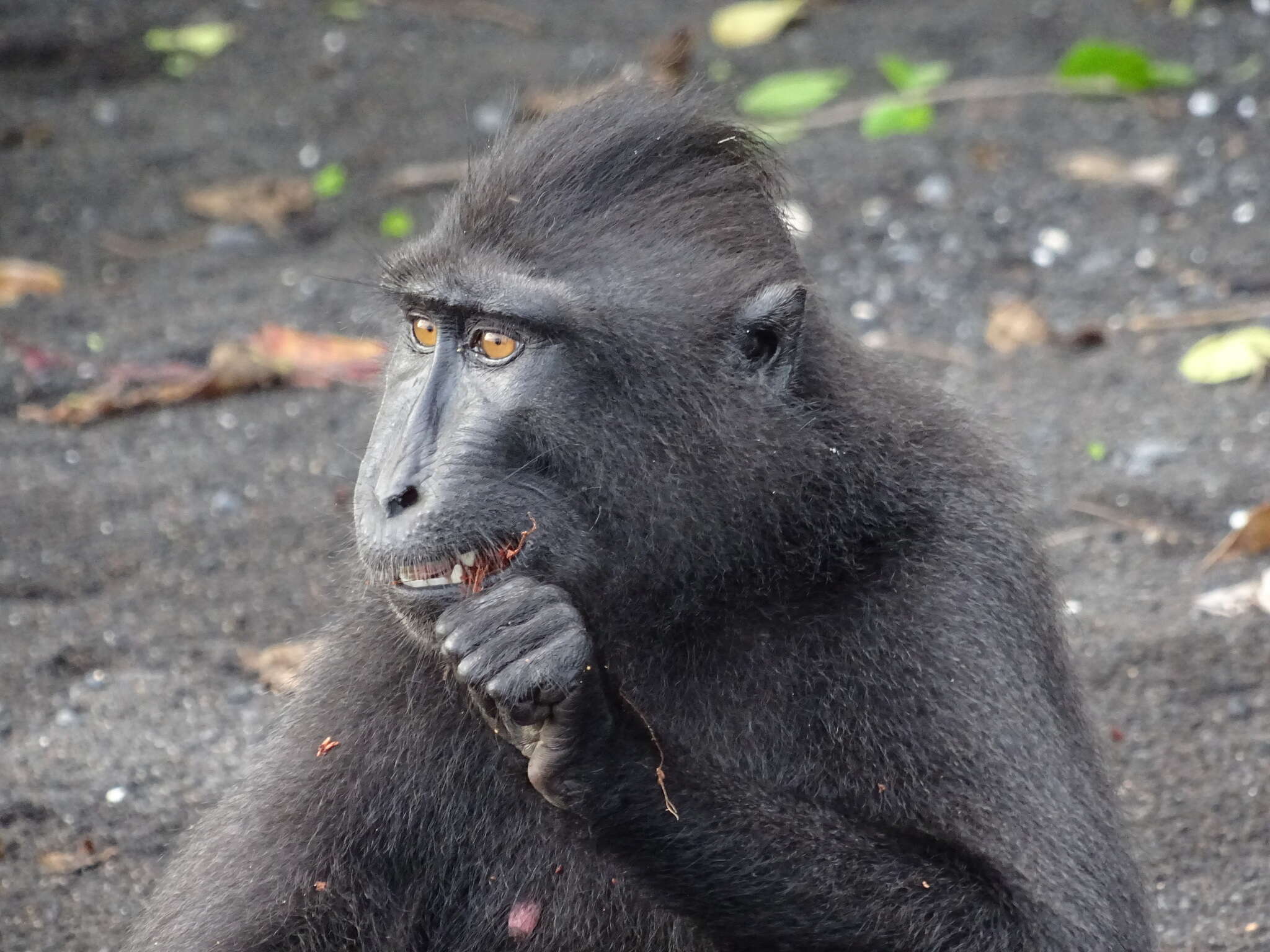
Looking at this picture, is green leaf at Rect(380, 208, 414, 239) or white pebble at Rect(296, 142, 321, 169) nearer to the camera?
green leaf at Rect(380, 208, 414, 239)

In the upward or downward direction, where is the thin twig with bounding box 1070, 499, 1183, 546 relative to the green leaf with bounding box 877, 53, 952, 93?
upward

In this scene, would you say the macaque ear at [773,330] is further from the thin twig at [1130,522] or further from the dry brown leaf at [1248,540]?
the thin twig at [1130,522]

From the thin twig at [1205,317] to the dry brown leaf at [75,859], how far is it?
4204 mm

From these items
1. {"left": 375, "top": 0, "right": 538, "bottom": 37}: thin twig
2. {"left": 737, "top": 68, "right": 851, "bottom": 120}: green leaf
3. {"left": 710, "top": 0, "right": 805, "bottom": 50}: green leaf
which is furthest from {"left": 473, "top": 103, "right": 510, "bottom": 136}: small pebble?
{"left": 710, "top": 0, "right": 805, "bottom": 50}: green leaf

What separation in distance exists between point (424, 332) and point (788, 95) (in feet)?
17.1

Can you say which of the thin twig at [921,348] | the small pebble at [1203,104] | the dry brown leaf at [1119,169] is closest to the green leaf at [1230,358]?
the thin twig at [921,348]

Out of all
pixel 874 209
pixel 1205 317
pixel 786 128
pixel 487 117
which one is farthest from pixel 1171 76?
pixel 487 117

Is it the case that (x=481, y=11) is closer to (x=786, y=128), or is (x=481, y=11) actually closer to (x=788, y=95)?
(x=788, y=95)

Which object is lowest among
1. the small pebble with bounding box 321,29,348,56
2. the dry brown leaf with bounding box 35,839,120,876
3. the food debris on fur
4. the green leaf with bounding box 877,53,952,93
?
the small pebble with bounding box 321,29,348,56

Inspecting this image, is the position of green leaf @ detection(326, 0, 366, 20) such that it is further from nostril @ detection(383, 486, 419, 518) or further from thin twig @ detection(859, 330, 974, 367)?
nostril @ detection(383, 486, 419, 518)

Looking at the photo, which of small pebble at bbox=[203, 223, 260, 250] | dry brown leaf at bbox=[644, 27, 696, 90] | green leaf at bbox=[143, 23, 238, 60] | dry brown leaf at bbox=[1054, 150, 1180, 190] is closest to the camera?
dry brown leaf at bbox=[644, 27, 696, 90]

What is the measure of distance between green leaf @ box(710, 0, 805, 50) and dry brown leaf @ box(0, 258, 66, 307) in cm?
354

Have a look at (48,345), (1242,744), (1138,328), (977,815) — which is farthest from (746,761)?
(48,345)

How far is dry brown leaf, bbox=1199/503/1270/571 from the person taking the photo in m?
4.82
